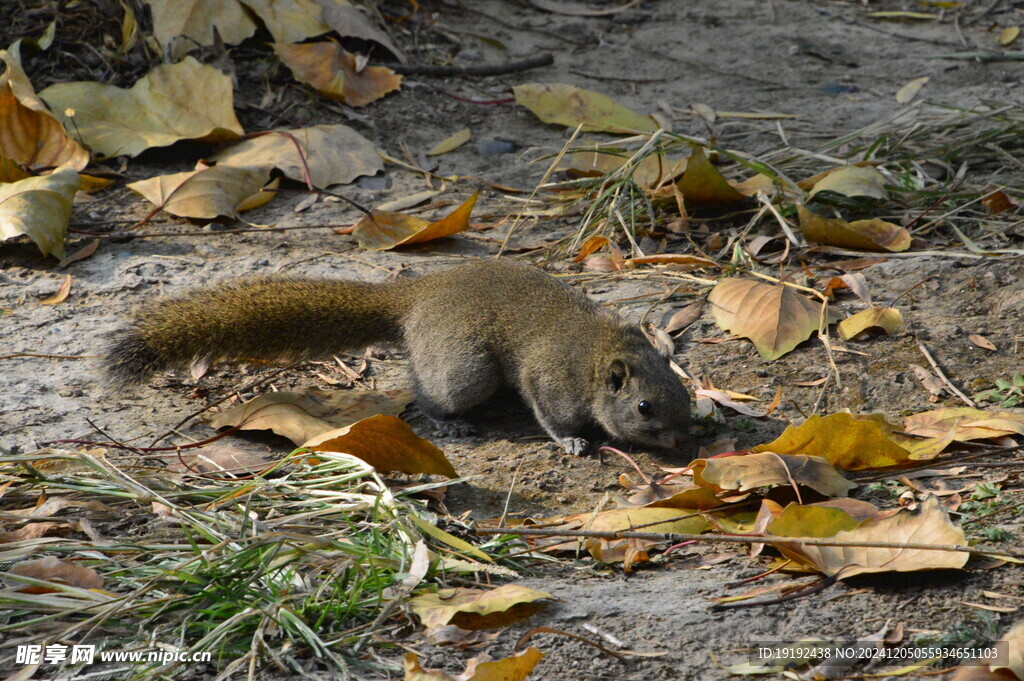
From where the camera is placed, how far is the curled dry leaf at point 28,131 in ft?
18.8

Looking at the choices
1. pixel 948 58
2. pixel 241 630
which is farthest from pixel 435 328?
pixel 948 58

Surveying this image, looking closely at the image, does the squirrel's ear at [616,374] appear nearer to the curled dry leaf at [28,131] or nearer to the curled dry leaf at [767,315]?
the curled dry leaf at [767,315]

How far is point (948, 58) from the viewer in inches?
309

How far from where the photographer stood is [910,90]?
735 centimetres

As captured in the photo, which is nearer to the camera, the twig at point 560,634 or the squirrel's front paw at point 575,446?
the twig at point 560,634

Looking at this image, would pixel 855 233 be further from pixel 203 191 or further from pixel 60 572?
pixel 60 572

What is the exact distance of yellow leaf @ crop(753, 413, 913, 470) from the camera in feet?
10.7

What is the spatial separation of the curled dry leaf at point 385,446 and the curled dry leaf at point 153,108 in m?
3.42

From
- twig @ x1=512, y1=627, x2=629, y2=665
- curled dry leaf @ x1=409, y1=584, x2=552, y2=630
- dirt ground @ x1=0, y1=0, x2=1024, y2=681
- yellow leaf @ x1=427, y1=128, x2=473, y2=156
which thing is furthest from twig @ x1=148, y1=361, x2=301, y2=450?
yellow leaf @ x1=427, y1=128, x2=473, y2=156

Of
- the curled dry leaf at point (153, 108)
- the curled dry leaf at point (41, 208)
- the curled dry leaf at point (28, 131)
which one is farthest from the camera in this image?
the curled dry leaf at point (153, 108)

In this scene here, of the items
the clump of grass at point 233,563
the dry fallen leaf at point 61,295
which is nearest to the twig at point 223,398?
the clump of grass at point 233,563

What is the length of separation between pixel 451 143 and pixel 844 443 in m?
4.16

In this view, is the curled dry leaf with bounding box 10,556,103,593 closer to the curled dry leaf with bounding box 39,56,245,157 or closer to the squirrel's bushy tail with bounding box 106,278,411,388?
the squirrel's bushy tail with bounding box 106,278,411,388

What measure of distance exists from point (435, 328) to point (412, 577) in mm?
1818
